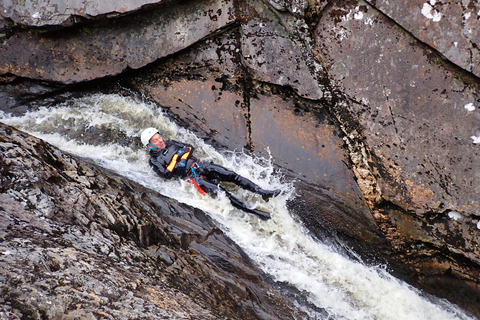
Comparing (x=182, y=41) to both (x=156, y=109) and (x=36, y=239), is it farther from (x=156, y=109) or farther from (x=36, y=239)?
(x=36, y=239)

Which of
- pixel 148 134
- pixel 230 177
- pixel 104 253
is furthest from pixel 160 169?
pixel 104 253

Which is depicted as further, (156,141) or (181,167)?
(156,141)

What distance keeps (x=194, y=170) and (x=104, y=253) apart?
93.8 inches

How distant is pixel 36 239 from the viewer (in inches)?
140

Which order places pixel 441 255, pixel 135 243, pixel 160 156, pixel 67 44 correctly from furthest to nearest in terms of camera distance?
1. pixel 67 44
2. pixel 160 156
3. pixel 441 255
4. pixel 135 243

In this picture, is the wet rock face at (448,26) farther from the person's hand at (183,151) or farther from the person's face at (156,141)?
the person's face at (156,141)

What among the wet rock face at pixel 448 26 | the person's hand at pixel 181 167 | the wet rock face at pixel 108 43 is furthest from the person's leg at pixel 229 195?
the wet rock face at pixel 448 26

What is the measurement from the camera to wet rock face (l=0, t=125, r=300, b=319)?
314cm

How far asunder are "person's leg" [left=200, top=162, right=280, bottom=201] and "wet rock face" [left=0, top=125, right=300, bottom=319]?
0.80 m

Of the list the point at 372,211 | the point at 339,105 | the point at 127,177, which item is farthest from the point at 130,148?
the point at 372,211

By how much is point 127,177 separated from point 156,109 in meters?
1.59

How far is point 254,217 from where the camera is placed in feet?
19.0

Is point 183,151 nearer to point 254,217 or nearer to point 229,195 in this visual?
point 229,195

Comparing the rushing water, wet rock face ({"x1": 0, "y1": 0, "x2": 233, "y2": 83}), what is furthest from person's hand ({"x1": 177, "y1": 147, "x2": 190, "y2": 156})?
wet rock face ({"x1": 0, "y1": 0, "x2": 233, "y2": 83})
